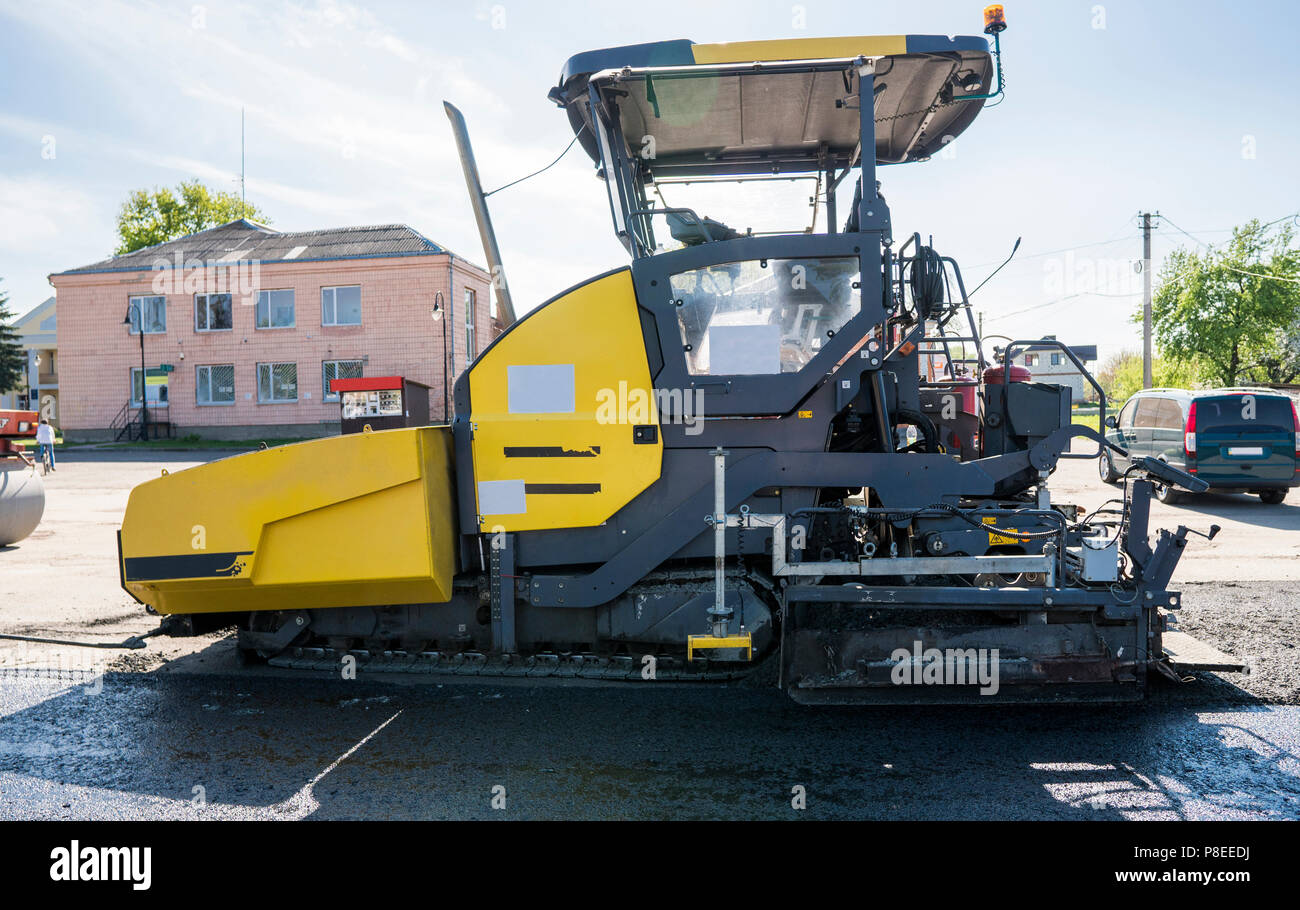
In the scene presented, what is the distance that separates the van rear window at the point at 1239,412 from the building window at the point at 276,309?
2654 cm

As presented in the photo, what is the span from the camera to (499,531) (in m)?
4.48

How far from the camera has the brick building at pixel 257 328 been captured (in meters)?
28.1

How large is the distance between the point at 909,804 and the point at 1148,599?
1579 millimetres

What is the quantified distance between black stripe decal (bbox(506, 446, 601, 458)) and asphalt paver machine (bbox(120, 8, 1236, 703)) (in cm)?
2

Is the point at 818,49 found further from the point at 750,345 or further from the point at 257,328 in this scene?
the point at 257,328

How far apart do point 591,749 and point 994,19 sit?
13.2 feet

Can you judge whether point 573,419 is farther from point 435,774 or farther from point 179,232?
point 179,232

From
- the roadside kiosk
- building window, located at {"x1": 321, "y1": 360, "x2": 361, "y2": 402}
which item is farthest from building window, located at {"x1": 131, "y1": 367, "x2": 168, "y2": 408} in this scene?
the roadside kiosk

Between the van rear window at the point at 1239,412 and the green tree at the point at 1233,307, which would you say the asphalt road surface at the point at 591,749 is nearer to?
the van rear window at the point at 1239,412

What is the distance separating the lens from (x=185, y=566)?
4.39 m

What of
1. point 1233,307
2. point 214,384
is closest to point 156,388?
point 214,384

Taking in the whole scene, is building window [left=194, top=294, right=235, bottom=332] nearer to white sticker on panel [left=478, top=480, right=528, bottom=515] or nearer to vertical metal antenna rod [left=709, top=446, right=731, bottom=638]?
white sticker on panel [left=478, top=480, right=528, bottom=515]

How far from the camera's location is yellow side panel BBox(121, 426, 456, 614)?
428cm
